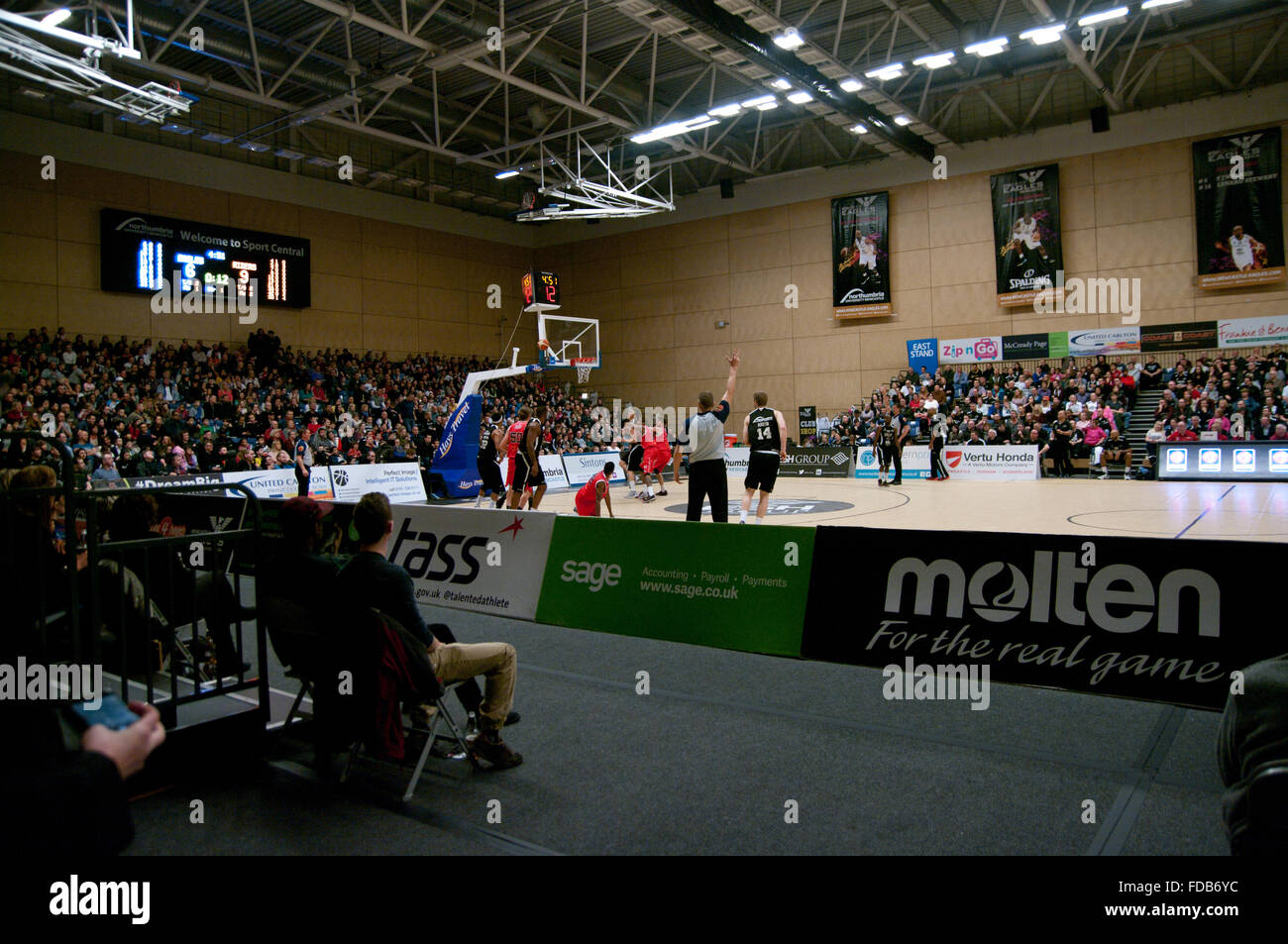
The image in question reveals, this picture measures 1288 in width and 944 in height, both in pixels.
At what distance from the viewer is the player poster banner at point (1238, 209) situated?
73.0 feet

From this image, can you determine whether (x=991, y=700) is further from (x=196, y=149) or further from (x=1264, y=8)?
(x=196, y=149)

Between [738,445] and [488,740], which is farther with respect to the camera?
[738,445]

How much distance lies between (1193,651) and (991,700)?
115cm

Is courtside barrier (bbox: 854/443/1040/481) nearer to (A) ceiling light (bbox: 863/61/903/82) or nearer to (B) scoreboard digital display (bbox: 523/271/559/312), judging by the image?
(A) ceiling light (bbox: 863/61/903/82)

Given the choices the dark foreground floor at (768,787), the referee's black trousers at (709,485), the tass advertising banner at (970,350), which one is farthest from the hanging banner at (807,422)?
the dark foreground floor at (768,787)

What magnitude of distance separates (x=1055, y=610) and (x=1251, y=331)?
23.3m

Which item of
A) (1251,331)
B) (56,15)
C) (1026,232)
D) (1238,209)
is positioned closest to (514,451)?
(56,15)

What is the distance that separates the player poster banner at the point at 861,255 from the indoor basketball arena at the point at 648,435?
152mm

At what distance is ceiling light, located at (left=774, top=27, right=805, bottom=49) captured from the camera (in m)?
16.9

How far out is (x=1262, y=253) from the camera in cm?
2245

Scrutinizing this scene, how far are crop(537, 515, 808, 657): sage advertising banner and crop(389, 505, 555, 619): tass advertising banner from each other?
8.6 inches

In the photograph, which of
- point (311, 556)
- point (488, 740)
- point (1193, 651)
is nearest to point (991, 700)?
point (1193, 651)

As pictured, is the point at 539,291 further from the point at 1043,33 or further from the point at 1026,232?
the point at 1026,232

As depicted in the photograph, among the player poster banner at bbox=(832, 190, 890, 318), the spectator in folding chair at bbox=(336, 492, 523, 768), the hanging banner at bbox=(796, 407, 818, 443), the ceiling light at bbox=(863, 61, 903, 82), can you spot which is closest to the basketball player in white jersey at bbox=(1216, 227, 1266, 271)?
the player poster banner at bbox=(832, 190, 890, 318)
